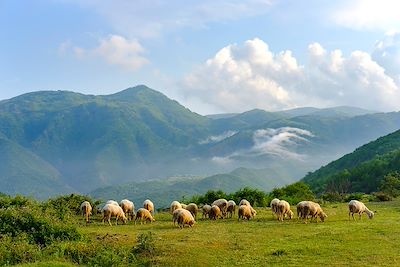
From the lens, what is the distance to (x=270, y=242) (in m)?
23.6

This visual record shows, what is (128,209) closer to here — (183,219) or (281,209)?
(183,219)

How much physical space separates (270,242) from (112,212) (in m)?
12.2

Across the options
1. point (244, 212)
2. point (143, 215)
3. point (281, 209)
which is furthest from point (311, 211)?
point (143, 215)

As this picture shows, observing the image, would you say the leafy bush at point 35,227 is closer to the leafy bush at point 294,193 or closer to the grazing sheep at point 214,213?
the grazing sheep at point 214,213

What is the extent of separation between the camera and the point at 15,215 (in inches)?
1054

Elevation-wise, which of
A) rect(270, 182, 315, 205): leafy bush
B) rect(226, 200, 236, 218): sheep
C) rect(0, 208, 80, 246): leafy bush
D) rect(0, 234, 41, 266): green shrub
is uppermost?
rect(270, 182, 315, 205): leafy bush

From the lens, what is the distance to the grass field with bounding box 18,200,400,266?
20688mm

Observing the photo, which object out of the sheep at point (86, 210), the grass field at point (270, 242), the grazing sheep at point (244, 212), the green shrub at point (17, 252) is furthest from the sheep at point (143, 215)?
the green shrub at point (17, 252)

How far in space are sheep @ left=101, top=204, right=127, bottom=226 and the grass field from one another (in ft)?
3.72

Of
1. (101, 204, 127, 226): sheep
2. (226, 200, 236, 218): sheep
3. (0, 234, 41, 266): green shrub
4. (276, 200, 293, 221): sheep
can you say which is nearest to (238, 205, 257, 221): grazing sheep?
(276, 200, 293, 221): sheep

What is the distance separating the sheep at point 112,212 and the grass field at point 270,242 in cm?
113

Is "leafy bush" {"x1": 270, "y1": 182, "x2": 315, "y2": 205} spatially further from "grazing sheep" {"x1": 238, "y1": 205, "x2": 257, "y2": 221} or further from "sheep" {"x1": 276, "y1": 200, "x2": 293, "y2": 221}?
"sheep" {"x1": 276, "y1": 200, "x2": 293, "y2": 221}

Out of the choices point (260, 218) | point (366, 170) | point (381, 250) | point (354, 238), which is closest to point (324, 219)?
point (260, 218)

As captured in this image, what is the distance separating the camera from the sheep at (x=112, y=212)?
103 feet
